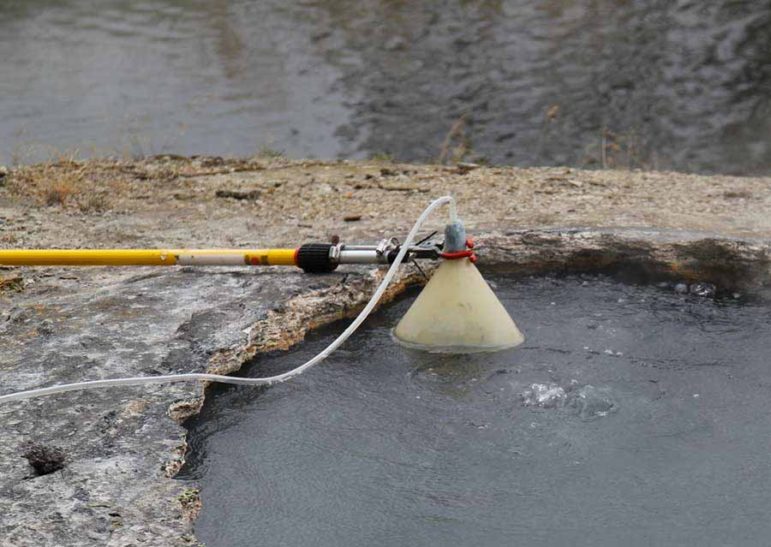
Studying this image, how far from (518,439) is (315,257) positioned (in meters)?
1.33

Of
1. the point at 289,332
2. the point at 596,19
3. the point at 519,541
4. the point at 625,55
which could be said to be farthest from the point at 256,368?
the point at 596,19

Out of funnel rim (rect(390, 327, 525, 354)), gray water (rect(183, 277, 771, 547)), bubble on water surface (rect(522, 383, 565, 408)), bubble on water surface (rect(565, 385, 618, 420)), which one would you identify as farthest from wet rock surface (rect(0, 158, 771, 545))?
bubble on water surface (rect(565, 385, 618, 420))

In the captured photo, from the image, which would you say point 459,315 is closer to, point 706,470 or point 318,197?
point 706,470

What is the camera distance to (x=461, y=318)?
4.34 metres

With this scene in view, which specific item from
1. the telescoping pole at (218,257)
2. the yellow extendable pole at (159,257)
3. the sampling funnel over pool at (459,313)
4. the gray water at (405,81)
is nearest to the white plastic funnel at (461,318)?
the sampling funnel over pool at (459,313)

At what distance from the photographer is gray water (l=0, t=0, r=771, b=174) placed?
975cm

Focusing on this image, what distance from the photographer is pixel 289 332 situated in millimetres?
4457

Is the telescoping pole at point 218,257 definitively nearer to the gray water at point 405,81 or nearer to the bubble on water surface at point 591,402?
the bubble on water surface at point 591,402

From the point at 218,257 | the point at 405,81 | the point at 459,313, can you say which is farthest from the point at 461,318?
the point at 405,81

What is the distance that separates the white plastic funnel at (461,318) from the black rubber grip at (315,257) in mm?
478

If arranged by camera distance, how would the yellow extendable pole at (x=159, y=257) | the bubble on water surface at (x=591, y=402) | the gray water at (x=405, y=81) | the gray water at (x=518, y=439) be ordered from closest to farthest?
the gray water at (x=518, y=439) → the bubble on water surface at (x=591, y=402) → the yellow extendable pole at (x=159, y=257) → the gray water at (x=405, y=81)

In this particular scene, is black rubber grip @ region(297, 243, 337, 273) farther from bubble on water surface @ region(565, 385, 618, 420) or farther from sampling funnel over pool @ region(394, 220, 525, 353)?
bubble on water surface @ region(565, 385, 618, 420)

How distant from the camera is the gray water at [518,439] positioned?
3248mm

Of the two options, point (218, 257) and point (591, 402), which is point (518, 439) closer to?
point (591, 402)
